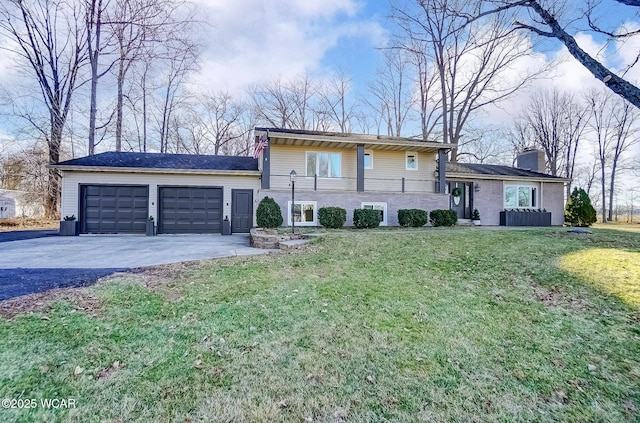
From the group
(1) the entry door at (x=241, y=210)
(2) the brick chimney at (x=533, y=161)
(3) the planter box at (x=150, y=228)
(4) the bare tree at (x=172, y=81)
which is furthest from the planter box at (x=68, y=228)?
(2) the brick chimney at (x=533, y=161)

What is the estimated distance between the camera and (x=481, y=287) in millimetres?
4762

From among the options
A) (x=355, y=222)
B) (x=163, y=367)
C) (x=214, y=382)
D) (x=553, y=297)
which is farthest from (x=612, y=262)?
(x=355, y=222)

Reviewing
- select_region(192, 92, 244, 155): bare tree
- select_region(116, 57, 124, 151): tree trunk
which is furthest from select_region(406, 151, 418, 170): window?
select_region(116, 57, 124, 151): tree trunk

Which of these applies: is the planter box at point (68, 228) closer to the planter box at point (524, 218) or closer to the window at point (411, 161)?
the window at point (411, 161)

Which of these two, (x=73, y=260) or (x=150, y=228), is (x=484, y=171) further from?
(x=73, y=260)

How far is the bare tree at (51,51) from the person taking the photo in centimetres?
1633

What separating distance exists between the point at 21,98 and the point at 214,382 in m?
22.3

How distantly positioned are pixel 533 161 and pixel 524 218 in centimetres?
533

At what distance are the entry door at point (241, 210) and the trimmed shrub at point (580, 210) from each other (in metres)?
16.6

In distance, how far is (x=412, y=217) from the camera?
A: 1305 cm

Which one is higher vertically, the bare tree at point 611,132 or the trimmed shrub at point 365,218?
the bare tree at point 611,132

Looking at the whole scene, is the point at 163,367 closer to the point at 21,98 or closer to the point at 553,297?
the point at 553,297

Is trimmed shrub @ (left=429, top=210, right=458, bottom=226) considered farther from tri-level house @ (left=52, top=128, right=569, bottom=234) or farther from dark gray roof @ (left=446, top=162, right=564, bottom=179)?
dark gray roof @ (left=446, top=162, right=564, bottom=179)

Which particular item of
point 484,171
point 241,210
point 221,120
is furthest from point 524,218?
point 221,120
